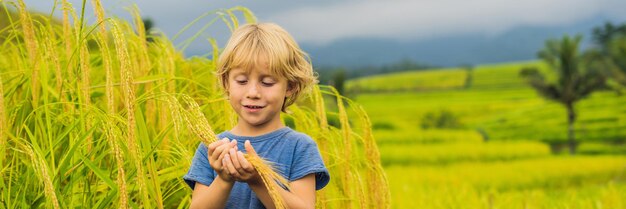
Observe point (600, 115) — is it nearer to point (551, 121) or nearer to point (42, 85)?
point (551, 121)

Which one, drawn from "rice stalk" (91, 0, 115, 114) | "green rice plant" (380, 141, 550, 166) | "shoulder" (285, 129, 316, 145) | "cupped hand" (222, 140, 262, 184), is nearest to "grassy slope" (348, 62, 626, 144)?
"green rice plant" (380, 141, 550, 166)

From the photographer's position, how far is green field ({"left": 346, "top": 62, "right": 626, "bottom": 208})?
320 inches

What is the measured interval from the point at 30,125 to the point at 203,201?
1.12 metres

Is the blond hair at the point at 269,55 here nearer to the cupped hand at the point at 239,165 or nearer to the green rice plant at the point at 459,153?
the cupped hand at the point at 239,165

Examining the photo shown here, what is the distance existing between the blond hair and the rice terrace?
17 cm

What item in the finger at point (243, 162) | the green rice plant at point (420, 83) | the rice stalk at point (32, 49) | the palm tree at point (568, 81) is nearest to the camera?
the finger at point (243, 162)

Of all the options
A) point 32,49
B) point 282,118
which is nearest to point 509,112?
point 282,118

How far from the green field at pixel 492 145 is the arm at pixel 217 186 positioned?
4115 mm

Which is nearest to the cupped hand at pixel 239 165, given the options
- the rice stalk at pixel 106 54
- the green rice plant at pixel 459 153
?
the rice stalk at pixel 106 54

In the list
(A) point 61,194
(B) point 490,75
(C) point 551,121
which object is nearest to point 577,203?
(A) point 61,194

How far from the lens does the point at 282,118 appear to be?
2947 millimetres

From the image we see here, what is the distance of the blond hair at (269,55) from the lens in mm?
1591

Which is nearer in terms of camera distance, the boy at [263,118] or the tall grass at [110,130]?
the boy at [263,118]

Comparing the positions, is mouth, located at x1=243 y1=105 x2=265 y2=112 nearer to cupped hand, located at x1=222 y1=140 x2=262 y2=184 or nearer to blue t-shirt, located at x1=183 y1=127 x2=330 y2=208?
blue t-shirt, located at x1=183 y1=127 x2=330 y2=208
